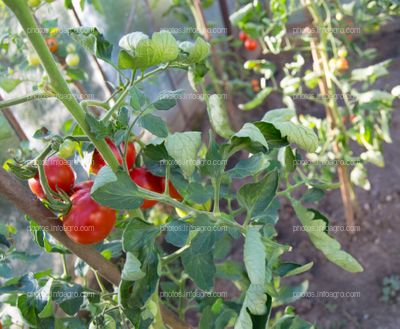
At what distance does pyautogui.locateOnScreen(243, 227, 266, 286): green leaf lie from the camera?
1.64 feet

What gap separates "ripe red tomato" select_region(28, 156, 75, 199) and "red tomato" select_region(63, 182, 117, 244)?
3 cm

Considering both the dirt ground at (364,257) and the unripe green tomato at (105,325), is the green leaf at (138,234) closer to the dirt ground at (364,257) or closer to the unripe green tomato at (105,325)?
the unripe green tomato at (105,325)

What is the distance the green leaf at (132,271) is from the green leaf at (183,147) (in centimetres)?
13

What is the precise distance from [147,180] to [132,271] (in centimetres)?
20

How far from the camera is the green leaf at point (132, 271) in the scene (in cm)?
54

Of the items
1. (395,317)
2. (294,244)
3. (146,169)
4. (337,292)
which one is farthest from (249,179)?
(146,169)


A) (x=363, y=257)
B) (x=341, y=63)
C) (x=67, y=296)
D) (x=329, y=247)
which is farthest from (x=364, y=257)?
(x=67, y=296)

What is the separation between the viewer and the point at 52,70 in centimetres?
57

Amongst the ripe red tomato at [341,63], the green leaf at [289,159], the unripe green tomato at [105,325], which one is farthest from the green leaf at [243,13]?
the unripe green tomato at [105,325]

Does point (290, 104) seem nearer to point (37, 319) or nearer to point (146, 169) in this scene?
point (146, 169)

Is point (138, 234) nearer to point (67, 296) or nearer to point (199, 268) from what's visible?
point (199, 268)

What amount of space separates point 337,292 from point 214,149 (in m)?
1.19

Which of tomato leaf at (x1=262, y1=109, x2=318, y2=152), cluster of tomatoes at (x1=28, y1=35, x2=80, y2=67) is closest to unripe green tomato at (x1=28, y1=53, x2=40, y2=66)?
cluster of tomatoes at (x1=28, y1=35, x2=80, y2=67)

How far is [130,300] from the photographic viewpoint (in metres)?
0.60
